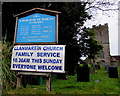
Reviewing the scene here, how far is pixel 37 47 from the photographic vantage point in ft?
15.0

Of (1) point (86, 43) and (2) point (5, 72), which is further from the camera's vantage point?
(1) point (86, 43)

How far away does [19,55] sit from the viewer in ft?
15.3

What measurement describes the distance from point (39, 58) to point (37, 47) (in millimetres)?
410

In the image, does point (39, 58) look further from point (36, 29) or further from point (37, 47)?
point (36, 29)

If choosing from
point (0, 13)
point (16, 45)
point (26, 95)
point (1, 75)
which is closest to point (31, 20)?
point (16, 45)

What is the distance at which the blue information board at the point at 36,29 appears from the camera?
15.3 ft

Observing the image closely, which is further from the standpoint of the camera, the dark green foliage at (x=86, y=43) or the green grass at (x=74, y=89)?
the dark green foliage at (x=86, y=43)

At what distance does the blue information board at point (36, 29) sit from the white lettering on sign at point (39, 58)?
31 cm

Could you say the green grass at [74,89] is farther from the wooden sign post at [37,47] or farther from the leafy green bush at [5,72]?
the wooden sign post at [37,47]

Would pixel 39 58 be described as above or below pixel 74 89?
above

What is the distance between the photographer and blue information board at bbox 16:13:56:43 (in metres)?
4.66

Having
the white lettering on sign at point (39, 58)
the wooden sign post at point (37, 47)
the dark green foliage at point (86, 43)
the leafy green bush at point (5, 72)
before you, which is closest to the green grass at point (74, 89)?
Answer: the leafy green bush at point (5, 72)

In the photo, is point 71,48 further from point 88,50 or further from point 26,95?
point 26,95

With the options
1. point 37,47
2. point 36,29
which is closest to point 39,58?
point 37,47
